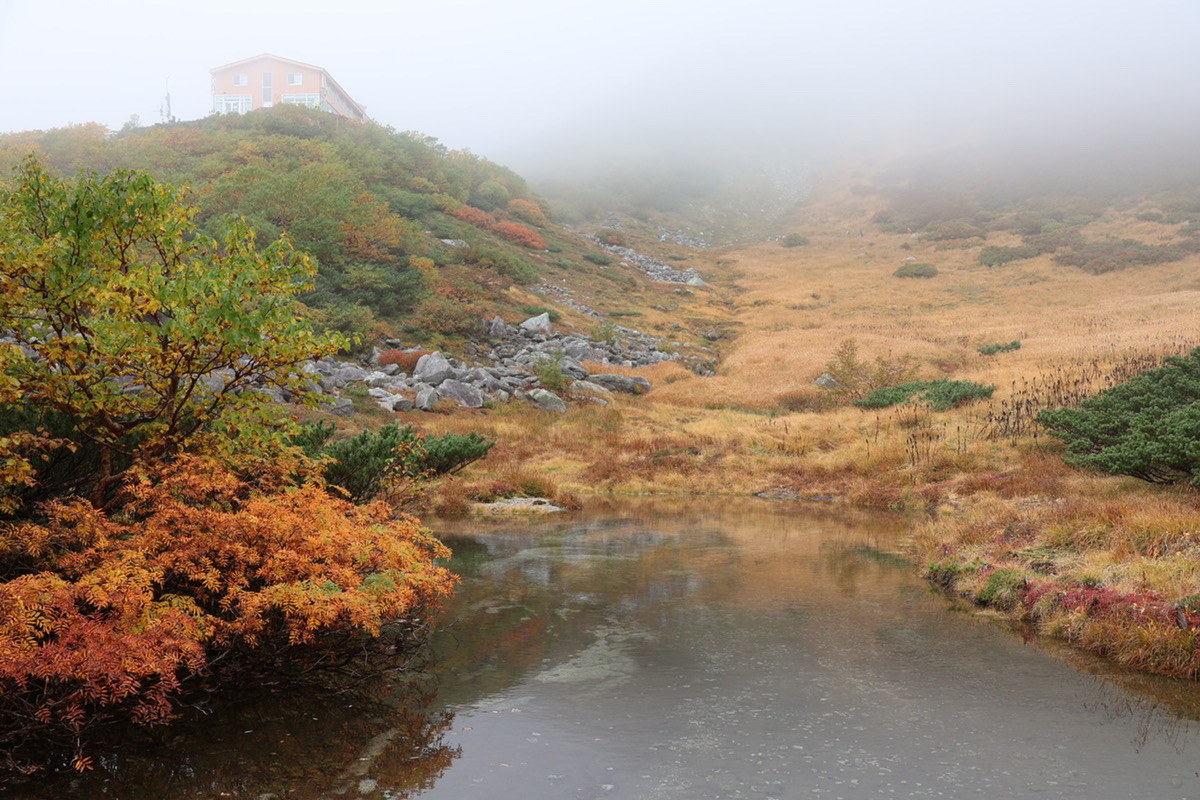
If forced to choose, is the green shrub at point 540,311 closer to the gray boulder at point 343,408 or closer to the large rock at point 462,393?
the large rock at point 462,393

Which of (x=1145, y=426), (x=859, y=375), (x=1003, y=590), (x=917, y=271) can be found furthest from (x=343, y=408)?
(x=917, y=271)

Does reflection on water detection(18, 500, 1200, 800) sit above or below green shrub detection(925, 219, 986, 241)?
below

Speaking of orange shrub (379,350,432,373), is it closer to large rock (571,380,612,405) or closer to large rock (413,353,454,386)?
large rock (413,353,454,386)

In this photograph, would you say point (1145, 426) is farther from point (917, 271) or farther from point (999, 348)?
point (917, 271)

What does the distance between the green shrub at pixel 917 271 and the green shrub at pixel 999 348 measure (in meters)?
23.6

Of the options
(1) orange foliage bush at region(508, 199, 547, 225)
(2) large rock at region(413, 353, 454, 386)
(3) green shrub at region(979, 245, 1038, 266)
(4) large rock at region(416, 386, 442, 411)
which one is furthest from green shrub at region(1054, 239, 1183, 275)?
(4) large rock at region(416, 386, 442, 411)

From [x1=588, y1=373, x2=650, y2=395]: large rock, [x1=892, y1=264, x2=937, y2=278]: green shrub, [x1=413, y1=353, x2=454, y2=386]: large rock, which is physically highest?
[x1=892, y1=264, x2=937, y2=278]: green shrub

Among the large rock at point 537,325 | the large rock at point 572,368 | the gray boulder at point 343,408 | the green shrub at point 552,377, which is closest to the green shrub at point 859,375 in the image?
the large rock at point 572,368

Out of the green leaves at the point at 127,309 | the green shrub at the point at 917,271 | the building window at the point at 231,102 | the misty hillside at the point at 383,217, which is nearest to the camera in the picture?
the green leaves at the point at 127,309

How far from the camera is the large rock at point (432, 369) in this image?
83.2ft

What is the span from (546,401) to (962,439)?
42.4ft

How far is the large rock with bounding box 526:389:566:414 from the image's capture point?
85.4 ft

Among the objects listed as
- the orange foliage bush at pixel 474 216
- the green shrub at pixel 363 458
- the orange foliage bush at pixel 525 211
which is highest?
the orange foliage bush at pixel 525 211

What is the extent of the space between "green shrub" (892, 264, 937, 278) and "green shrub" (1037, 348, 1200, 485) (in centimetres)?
4209
